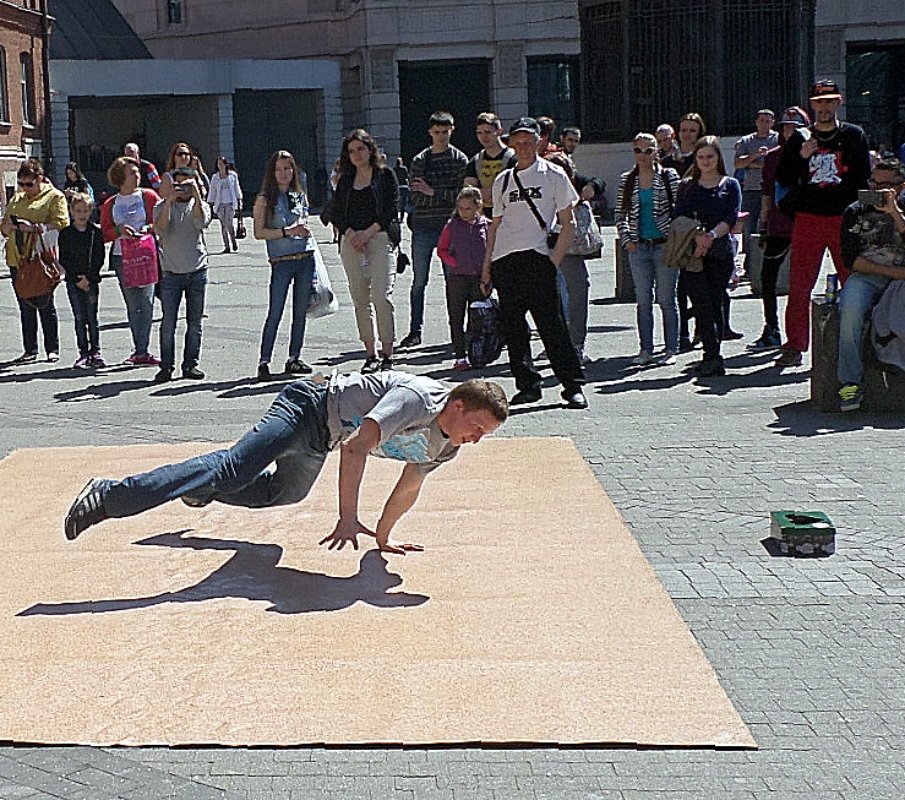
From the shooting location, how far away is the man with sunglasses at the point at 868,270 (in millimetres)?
10523

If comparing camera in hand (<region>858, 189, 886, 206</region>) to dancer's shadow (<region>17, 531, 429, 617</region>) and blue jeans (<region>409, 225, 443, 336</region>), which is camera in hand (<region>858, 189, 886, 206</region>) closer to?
blue jeans (<region>409, 225, 443, 336</region>)

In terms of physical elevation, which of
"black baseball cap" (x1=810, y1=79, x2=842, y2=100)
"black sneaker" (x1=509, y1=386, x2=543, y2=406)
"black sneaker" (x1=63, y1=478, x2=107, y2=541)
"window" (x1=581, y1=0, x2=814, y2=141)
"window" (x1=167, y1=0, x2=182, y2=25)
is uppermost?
"window" (x1=167, y1=0, x2=182, y2=25)

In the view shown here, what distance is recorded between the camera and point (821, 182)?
12.2m

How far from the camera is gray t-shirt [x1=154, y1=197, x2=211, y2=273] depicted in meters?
13.0

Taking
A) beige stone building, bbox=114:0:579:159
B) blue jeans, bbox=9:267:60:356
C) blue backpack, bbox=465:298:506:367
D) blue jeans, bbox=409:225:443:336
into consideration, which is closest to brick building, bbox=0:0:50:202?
beige stone building, bbox=114:0:579:159

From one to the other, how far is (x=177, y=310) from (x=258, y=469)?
665 centimetres

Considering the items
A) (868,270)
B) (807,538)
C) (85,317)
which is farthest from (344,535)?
(85,317)

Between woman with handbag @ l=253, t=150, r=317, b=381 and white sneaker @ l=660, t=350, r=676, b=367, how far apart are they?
295cm

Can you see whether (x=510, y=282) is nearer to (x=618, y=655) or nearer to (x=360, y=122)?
(x=618, y=655)

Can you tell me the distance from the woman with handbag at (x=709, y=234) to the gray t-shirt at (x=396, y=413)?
6.09 m

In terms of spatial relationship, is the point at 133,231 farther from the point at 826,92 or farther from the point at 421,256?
the point at 826,92

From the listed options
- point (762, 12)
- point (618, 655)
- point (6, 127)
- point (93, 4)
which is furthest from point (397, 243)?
point (93, 4)

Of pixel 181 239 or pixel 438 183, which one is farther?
pixel 438 183

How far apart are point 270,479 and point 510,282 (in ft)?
15.4
